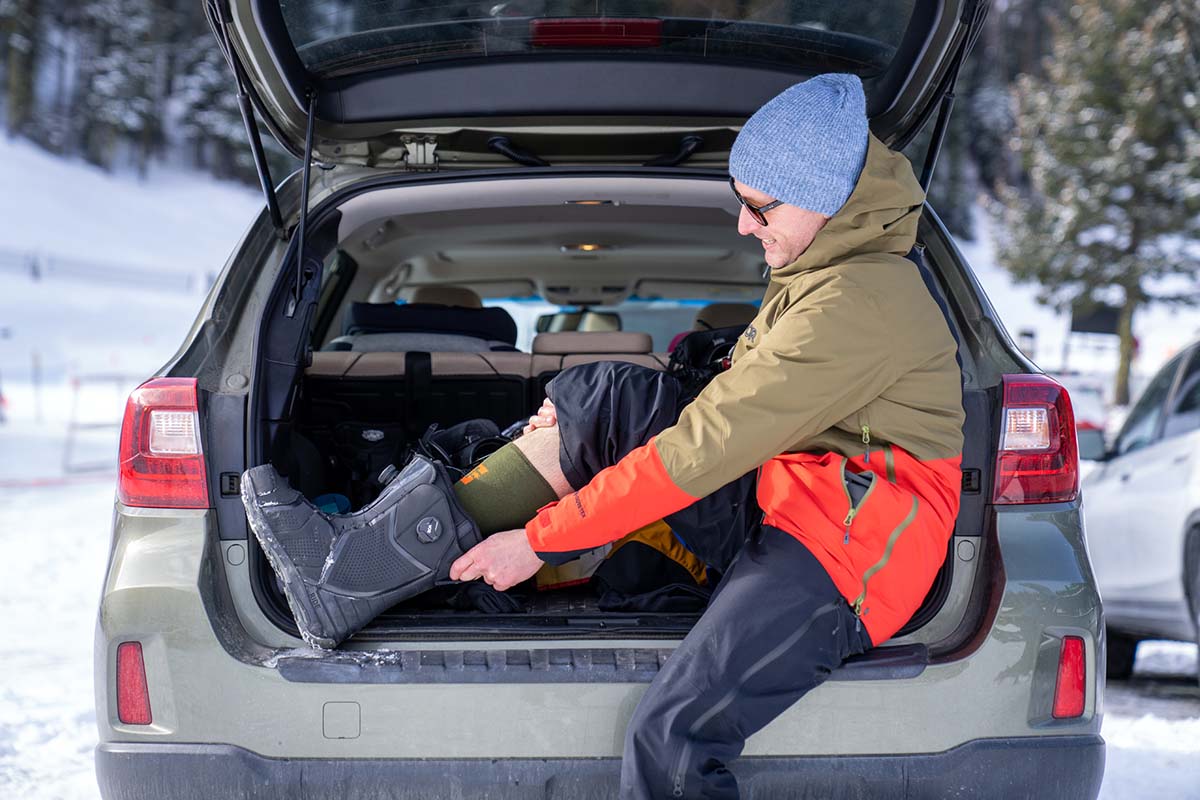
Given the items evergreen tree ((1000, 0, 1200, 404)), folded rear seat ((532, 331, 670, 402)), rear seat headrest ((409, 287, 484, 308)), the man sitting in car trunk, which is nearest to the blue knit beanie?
the man sitting in car trunk

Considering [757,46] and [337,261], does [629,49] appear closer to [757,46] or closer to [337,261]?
[757,46]

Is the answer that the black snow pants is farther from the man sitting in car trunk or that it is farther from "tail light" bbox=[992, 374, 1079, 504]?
"tail light" bbox=[992, 374, 1079, 504]

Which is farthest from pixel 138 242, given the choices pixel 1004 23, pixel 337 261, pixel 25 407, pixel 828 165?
pixel 1004 23

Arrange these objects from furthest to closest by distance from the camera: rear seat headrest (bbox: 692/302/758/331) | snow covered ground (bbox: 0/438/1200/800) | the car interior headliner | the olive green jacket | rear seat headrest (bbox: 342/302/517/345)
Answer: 1. rear seat headrest (bbox: 692/302/758/331)
2. rear seat headrest (bbox: 342/302/517/345)
3. snow covered ground (bbox: 0/438/1200/800)
4. the car interior headliner
5. the olive green jacket

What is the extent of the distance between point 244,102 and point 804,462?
151 centimetres

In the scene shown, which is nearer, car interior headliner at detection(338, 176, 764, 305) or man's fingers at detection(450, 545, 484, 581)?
man's fingers at detection(450, 545, 484, 581)

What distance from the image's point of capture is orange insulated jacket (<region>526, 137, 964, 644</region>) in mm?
1787

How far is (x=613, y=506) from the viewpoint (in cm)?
185

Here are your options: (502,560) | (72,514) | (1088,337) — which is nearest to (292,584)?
(502,560)

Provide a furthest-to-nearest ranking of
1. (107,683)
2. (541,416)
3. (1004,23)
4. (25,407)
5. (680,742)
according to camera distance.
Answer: (1004,23) → (25,407) → (541,416) → (107,683) → (680,742)

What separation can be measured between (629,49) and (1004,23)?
76611 mm

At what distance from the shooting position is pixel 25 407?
16656mm

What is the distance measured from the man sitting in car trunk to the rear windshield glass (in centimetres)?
56

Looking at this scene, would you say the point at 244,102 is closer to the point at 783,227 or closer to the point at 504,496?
the point at 504,496
